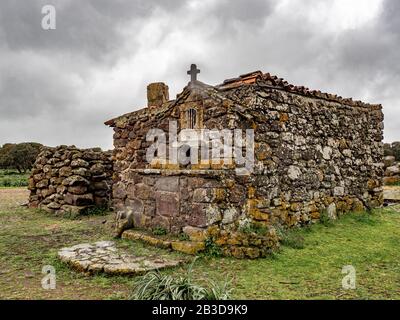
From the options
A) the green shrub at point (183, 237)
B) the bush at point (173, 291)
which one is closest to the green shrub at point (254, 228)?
the green shrub at point (183, 237)

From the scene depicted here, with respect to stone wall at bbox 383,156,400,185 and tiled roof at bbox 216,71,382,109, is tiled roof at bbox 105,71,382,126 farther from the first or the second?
stone wall at bbox 383,156,400,185

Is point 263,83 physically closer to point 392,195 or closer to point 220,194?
point 220,194

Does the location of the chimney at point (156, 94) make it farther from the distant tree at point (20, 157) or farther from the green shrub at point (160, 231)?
the distant tree at point (20, 157)

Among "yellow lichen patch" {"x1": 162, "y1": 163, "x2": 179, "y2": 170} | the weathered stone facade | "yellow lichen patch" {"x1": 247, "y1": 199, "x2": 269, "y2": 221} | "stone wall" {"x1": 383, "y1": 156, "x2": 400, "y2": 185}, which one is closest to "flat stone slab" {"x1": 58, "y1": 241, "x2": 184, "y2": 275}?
the weathered stone facade

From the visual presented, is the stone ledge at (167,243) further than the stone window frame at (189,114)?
No

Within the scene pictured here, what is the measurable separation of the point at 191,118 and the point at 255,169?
147 cm

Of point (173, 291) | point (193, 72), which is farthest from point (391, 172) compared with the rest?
point (173, 291)

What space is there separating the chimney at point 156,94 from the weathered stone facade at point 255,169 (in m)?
0.09

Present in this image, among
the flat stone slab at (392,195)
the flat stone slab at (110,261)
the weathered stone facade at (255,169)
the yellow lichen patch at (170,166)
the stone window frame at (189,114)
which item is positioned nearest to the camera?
the flat stone slab at (110,261)

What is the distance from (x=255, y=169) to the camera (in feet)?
19.6

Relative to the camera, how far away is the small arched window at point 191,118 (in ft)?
20.8

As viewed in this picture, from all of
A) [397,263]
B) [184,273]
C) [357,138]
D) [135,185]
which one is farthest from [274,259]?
[357,138]

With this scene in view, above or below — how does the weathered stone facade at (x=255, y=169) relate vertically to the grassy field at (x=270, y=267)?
above

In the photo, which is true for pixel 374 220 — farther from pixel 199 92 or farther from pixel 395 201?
pixel 199 92
